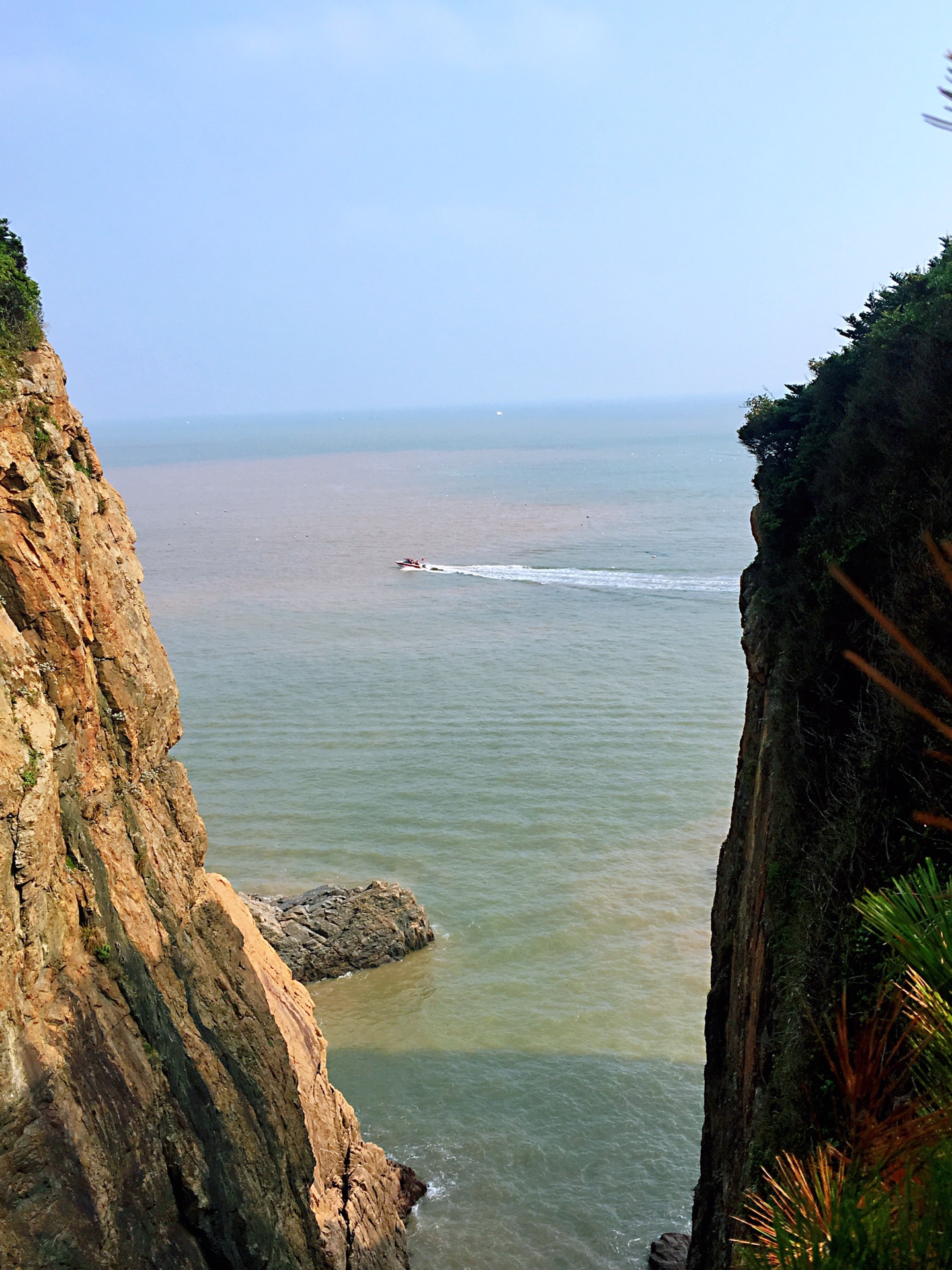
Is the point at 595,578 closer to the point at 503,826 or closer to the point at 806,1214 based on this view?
the point at 503,826


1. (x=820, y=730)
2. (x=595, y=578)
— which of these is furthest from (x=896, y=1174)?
(x=595, y=578)

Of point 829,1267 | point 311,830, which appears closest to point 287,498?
point 311,830

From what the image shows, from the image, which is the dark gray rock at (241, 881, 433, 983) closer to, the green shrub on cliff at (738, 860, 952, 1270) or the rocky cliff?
the rocky cliff

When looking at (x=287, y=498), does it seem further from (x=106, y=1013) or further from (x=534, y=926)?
(x=106, y=1013)

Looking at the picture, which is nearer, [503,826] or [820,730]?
[820,730]

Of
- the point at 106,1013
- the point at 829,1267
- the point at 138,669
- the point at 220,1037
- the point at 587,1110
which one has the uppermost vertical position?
the point at 138,669

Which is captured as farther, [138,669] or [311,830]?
[311,830]
